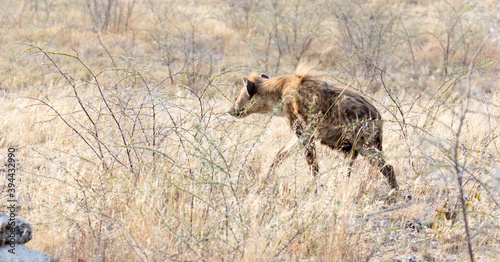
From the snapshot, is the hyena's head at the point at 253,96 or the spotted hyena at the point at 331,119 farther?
the hyena's head at the point at 253,96

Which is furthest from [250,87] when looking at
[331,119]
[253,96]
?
[331,119]

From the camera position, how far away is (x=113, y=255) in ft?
12.7

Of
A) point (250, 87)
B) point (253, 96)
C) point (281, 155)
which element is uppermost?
point (250, 87)

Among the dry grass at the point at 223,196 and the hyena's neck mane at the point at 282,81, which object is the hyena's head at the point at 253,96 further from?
the dry grass at the point at 223,196

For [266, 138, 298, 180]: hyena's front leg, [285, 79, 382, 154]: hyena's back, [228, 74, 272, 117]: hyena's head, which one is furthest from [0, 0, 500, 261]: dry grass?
[228, 74, 272, 117]: hyena's head

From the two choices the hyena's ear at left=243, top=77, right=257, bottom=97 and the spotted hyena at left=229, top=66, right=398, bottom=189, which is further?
the hyena's ear at left=243, top=77, right=257, bottom=97

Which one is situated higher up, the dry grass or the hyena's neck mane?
the hyena's neck mane

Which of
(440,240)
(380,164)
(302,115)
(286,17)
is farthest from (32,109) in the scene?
(286,17)

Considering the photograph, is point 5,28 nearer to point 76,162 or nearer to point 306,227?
point 76,162

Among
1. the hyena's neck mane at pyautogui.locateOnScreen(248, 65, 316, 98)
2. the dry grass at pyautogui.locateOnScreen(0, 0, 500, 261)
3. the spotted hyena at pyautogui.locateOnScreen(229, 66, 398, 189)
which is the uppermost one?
the hyena's neck mane at pyautogui.locateOnScreen(248, 65, 316, 98)

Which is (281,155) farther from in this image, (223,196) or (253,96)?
(223,196)

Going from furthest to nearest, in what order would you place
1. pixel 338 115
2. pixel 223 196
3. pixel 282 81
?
pixel 282 81
pixel 338 115
pixel 223 196

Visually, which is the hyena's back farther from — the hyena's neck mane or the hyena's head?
the hyena's head

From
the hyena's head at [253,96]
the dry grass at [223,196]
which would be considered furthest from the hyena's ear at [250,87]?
the dry grass at [223,196]
